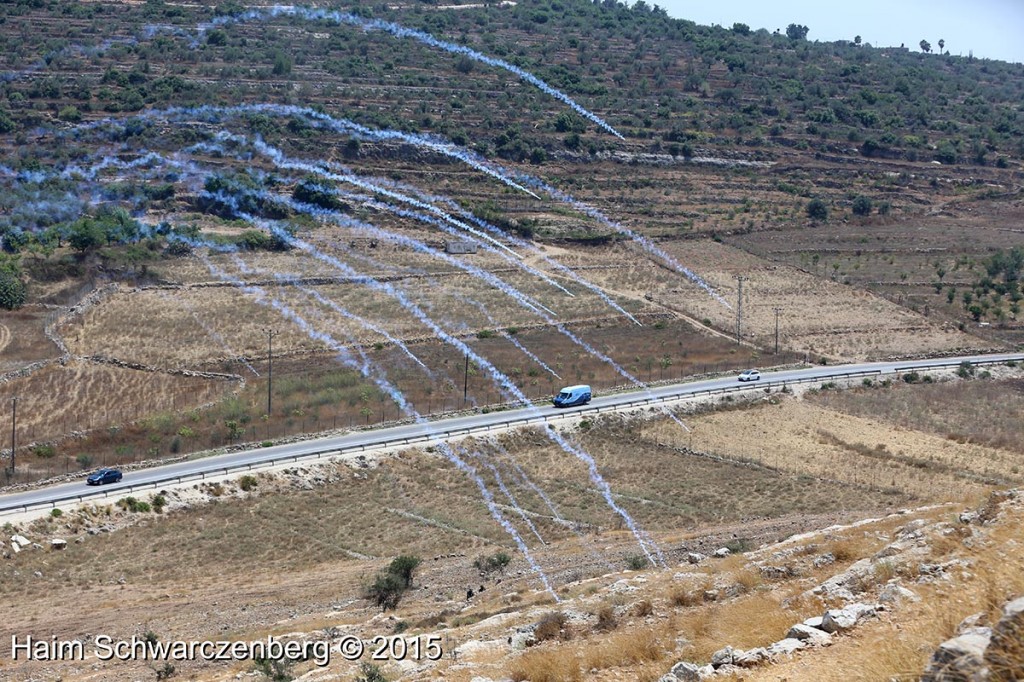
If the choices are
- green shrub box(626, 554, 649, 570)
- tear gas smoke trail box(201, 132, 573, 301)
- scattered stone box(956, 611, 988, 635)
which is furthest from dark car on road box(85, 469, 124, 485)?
tear gas smoke trail box(201, 132, 573, 301)

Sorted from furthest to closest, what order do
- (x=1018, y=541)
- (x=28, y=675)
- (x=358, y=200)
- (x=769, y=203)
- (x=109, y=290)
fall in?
1. (x=769, y=203)
2. (x=358, y=200)
3. (x=109, y=290)
4. (x=28, y=675)
5. (x=1018, y=541)

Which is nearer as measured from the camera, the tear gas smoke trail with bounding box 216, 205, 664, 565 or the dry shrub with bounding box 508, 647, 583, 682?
Answer: the dry shrub with bounding box 508, 647, 583, 682

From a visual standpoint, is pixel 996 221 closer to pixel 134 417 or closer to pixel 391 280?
pixel 391 280

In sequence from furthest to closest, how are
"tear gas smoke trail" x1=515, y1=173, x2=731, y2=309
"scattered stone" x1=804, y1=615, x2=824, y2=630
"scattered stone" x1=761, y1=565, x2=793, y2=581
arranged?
"tear gas smoke trail" x1=515, y1=173, x2=731, y2=309 < "scattered stone" x1=761, y1=565, x2=793, y2=581 < "scattered stone" x1=804, y1=615, x2=824, y2=630

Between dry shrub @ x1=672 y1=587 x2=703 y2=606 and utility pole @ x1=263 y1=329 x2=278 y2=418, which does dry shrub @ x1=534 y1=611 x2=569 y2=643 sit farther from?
utility pole @ x1=263 y1=329 x2=278 y2=418

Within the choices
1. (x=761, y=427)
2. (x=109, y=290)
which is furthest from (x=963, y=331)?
(x=109, y=290)

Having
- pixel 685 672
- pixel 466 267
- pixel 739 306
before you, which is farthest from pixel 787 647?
pixel 466 267

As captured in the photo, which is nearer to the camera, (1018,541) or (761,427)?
(1018,541)
